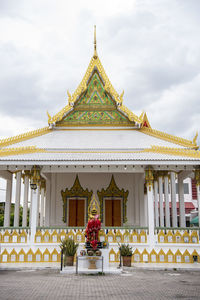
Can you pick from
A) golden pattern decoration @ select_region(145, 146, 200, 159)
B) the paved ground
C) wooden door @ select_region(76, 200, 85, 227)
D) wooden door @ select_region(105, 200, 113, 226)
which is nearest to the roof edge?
wooden door @ select_region(76, 200, 85, 227)

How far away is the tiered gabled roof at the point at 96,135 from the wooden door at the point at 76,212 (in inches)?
142

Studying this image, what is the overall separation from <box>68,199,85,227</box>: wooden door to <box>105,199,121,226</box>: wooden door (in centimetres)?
127

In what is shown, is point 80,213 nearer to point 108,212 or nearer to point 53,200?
point 108,212

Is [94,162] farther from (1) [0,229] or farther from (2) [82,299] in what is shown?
(2) [82,299]

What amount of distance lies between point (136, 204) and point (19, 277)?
869 centimetres

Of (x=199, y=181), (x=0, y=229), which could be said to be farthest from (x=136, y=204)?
(x=0, y=229)

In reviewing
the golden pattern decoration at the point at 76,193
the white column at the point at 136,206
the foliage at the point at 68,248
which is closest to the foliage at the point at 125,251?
the foliage at the point at 68,248

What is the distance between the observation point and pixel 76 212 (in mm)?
16312

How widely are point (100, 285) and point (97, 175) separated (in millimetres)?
9318

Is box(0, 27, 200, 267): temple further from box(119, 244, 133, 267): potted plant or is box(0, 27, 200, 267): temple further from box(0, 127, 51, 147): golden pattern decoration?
box(119, 244, 133, 267): potted plant

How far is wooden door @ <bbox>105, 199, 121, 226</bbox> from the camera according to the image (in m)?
16.2

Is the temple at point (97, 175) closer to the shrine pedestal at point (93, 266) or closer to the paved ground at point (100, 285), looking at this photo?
the shrine pedestal at point (93, 266)

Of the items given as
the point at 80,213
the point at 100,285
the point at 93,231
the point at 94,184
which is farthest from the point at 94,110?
the point at 100,285

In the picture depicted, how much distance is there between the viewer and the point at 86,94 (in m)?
16.9
